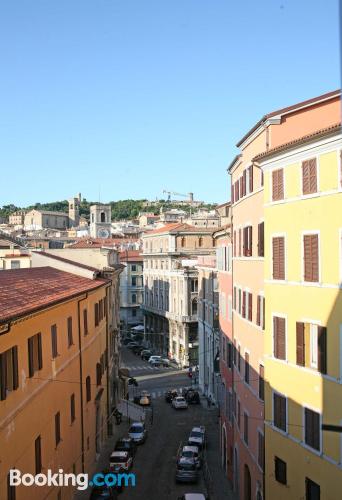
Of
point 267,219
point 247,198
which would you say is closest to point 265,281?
point 267,219

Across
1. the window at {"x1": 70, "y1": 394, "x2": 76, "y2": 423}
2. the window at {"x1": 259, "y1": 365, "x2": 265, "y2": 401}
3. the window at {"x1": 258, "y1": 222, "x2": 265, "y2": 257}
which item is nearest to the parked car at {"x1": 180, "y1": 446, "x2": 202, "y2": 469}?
the window at {"x1": 70, "y1": 394, "x2": 76, "y2": 423}

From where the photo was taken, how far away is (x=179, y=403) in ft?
173

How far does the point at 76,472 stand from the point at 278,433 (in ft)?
35.4

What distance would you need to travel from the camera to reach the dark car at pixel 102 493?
26.7 metres

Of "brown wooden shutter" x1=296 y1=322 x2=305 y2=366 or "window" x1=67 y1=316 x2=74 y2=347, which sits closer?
"brown wooden shutter" x1=296 y1=322 x2=305 y2=366

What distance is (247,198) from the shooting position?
89.5 ft

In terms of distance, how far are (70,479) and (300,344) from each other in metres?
12.7

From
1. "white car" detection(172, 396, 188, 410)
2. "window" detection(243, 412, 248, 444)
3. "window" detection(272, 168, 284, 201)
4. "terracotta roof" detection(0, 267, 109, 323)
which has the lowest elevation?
"white car" detection(172, 396, 188, 410)

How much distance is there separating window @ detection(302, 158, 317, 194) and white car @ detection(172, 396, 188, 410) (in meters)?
36.5

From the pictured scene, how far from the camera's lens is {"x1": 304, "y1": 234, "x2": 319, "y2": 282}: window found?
1944cm

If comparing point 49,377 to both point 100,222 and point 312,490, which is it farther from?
point 100,222

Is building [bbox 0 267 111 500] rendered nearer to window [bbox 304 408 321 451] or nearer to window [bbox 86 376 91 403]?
window [bbox 86 376 91 403]

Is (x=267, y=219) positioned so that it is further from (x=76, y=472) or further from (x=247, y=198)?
(x=76, y=472)

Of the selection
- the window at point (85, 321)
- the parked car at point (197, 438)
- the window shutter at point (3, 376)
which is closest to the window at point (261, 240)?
the window at point (85, 321)
